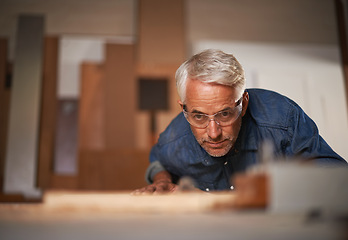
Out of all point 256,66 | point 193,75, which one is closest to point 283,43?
point 256,66

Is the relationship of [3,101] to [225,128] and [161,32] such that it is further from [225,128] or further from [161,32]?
[225,128]

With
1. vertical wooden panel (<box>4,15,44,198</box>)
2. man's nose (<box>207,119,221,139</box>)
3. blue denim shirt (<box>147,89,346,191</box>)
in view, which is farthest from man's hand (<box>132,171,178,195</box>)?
vertical wooden panel (<box>4,15,44,198</box>)

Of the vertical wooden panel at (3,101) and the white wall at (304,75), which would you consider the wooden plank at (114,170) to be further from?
the white wall at (304,75)

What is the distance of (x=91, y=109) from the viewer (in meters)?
3.68

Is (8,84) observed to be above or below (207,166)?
above

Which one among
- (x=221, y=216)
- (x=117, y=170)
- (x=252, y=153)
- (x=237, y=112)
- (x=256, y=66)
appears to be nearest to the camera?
(x=221, y=216)

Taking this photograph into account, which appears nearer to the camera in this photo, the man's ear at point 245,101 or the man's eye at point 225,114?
the man's eye at point 225,114

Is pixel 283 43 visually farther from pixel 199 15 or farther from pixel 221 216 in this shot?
pixel 221 216

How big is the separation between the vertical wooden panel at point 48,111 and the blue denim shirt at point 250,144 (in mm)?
2029

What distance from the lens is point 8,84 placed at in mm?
3662

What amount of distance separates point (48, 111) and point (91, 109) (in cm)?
41

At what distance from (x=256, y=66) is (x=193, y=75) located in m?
2.40

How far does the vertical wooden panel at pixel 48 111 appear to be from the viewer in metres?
3.57

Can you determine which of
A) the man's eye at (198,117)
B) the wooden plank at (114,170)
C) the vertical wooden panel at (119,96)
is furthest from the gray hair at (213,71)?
the vertical wooden panel at (119,96)
